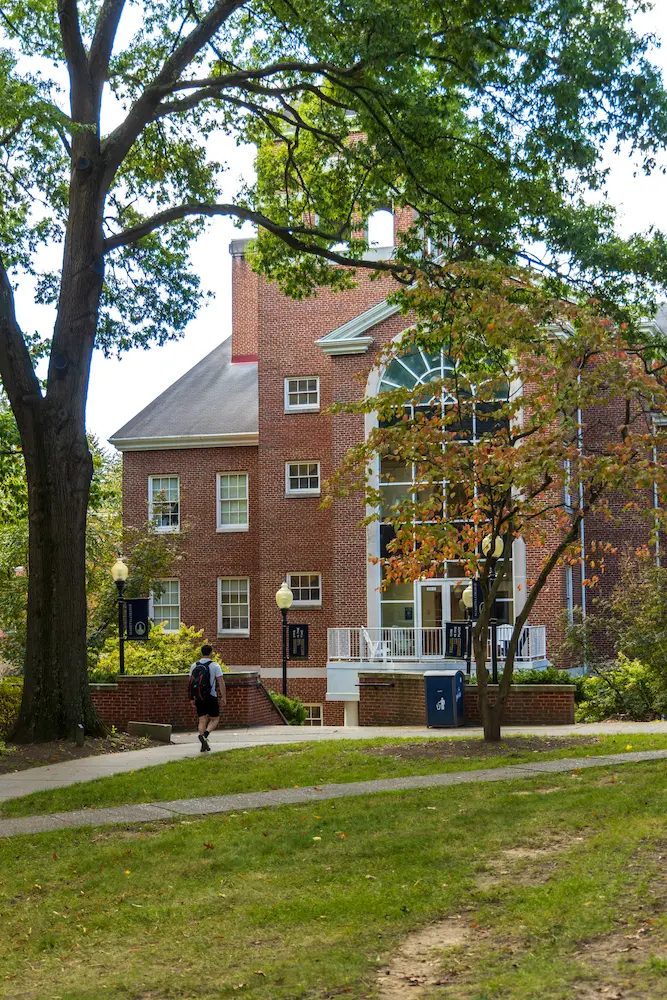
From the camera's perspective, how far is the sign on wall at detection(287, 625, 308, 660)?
32.4 meters

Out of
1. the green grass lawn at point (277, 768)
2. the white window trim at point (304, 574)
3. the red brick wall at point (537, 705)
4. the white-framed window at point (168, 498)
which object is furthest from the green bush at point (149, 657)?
the white-framed window at point (168, 498)

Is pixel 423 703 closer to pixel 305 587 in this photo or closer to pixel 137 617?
pixel 137 617

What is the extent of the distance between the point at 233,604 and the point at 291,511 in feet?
12.8

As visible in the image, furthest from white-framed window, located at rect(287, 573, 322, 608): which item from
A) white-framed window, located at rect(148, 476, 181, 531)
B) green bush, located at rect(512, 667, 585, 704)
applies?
green bush, located at rect(512, 667, 585, 704)

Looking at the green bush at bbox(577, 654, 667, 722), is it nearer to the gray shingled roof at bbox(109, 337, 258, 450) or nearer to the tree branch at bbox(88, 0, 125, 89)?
the tree branch at bbox(88, 0, 125, 89)

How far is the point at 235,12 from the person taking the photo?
18.5 metres

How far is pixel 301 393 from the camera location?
115 ft

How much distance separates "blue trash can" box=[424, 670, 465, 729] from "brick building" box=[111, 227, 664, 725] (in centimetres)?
775

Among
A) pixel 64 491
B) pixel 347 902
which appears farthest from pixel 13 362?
pixel 347 902

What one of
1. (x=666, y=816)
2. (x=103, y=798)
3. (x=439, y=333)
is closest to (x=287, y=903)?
(x=666, y=816)

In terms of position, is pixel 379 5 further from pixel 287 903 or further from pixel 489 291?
pixel 287 903

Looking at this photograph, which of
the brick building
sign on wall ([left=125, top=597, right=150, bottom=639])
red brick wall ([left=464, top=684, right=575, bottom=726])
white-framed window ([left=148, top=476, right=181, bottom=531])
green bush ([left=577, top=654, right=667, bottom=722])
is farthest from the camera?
white-framed window ([left=148, top=476, right=181, bottom=531])

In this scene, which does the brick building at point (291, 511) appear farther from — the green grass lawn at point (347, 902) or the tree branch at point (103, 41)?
the green grass lawn at point (347, 902)

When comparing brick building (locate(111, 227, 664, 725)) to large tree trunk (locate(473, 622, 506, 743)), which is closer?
large tree trunk (locate(473, 622, 506, 743))
